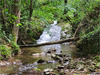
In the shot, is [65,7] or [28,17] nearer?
[65,7]

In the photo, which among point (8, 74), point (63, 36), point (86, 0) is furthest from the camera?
point (63, 36)

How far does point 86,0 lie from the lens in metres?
9.27

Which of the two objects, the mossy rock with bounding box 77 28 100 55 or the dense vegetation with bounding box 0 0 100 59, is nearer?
the mossy rock with bounding box 77 28 100 55

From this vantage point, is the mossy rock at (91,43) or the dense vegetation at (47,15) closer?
the mossy rock at (91,43)

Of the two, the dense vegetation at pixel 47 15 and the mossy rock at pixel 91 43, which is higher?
the dense vegetation at pixel 47 15

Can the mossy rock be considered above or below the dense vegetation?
below

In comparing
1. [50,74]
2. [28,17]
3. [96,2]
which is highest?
[96,2]

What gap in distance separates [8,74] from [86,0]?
7.77 m

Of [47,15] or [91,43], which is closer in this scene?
[91,43]

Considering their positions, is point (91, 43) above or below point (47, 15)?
below

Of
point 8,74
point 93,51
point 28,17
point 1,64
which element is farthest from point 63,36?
point 8,74

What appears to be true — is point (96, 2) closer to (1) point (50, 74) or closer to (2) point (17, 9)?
(2) point (17, 9)

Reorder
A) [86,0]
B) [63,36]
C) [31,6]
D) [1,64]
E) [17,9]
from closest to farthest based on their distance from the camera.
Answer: [1,64] → [17,9] → [86,0] → [31,6] → [63,36]

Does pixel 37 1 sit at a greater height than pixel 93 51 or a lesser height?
greater
